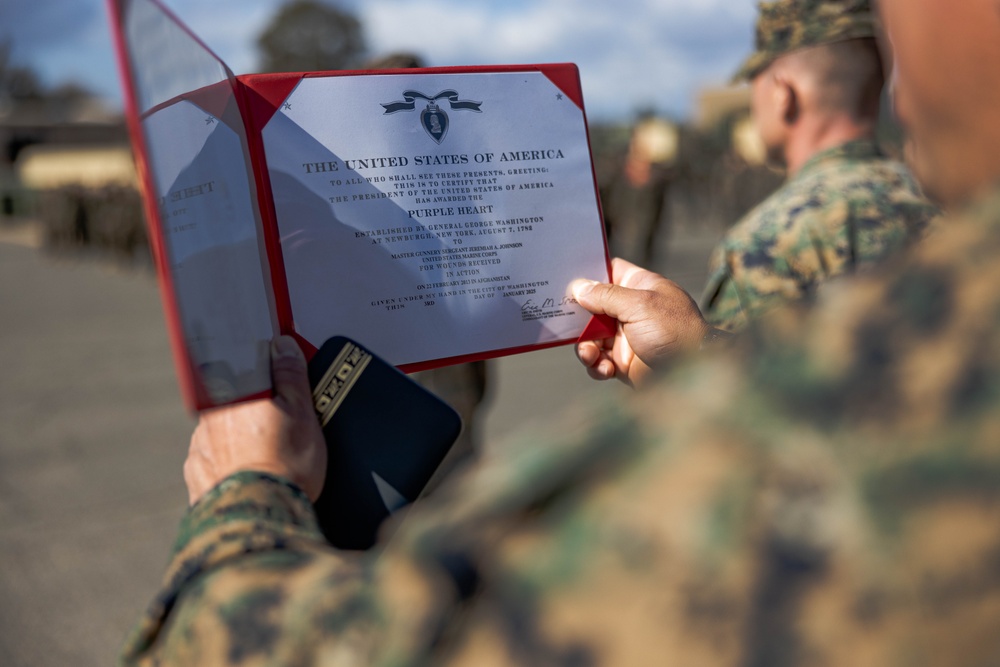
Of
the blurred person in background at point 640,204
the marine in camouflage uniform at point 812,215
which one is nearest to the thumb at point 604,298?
the marine in camouflage uniform at point 812,215

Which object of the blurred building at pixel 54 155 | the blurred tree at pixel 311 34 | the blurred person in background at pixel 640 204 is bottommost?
the blurred person in background at pixel 640 204

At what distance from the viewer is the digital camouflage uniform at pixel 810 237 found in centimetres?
224

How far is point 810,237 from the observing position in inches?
90.0

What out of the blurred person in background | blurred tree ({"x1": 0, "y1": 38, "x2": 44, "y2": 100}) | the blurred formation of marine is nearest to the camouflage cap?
the blurred formation of marine

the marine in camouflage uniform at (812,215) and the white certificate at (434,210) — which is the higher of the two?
the white certificate at (434,210)

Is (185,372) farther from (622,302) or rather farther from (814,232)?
(814,232)

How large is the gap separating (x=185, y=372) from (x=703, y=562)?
679 millimetres

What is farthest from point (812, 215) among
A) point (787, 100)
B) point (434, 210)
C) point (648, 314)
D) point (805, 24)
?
point (434, 210)

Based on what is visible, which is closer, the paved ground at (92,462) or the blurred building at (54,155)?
the paved ground at (92,462)

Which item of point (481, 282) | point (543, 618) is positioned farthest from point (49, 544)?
point (543, 618)

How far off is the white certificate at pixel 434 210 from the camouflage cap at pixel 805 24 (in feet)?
4.18

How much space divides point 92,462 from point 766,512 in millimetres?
5685

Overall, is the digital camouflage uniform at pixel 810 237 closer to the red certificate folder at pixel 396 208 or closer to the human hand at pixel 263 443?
the red certificate folder at pixel 396 208

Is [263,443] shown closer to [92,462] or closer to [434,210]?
[434,210]
